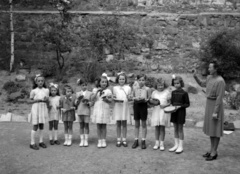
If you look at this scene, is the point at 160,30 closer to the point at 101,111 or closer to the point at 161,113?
the point at 161,113

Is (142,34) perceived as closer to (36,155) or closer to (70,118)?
(70,118)

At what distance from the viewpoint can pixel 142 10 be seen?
15.5 metres

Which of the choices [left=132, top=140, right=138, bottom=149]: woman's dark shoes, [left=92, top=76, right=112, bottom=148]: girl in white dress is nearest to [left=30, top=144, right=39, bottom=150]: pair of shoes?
[left=92, top=76, right=112, bottom=148]: girl in white dress

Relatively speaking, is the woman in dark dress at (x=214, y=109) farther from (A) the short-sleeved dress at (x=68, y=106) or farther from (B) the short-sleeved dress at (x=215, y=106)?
(A) the short-sleeved dress at (x=68, y=106)

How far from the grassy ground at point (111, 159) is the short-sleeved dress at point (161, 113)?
2.03 feet

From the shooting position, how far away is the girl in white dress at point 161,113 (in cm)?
754

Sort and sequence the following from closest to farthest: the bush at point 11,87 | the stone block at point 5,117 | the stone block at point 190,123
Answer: the stone block at point 190,123
the stone block at point 5,117
the bush at point 11,87

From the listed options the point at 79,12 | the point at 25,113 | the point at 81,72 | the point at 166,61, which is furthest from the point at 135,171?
the point at 79,12

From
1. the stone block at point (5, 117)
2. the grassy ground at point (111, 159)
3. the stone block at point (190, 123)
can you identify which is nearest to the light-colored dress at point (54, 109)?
the grassy ground at point (111, 159)

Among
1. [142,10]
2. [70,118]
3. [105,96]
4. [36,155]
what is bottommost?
[36,155]

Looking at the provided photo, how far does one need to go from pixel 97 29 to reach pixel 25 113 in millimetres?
4879

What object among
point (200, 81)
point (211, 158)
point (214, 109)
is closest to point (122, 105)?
point (214, 109)

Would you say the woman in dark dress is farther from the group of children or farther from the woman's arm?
the woman's arm

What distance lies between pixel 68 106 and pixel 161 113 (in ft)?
7.01
